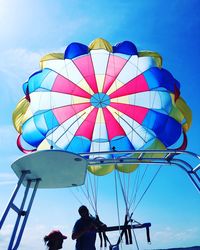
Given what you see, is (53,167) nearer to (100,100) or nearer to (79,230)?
(79,230)

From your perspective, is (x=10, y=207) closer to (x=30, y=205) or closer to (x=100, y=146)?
(x=30, y=205)

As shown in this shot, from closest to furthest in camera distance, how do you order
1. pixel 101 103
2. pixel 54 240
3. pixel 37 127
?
pixel 54 240, pixel 37 127, pixel 101 103

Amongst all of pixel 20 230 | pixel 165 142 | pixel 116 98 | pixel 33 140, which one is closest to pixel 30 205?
pixel 20 230

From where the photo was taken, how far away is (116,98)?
828 cm

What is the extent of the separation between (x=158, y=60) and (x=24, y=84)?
3397mm

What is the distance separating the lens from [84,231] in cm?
426

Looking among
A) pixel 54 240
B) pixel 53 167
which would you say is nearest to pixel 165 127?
pixel 53 167

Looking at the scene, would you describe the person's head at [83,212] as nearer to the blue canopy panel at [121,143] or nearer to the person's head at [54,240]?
the person's head at [54,240]

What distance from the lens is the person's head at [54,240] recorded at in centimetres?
316

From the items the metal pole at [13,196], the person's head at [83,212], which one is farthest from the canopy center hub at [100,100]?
the metal pole at [13,196]

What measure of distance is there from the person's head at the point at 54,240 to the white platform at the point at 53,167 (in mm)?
814

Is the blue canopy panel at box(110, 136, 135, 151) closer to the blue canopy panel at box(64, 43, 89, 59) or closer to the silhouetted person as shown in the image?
the blue canopy panel at box(64, 43, 89, 59)

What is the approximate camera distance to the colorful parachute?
7.61 metres

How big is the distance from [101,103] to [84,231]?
4.50 m
